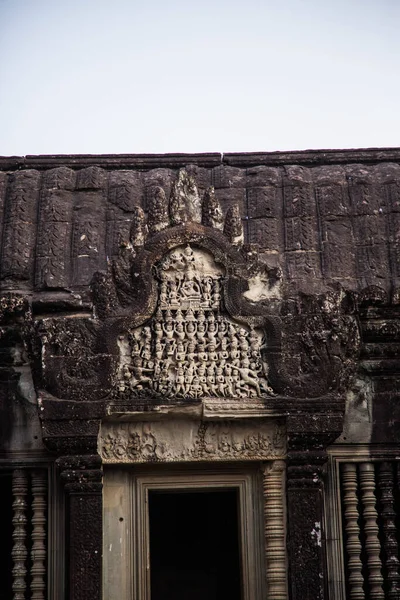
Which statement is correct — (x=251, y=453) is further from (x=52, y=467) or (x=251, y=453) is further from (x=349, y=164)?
(x=349, y=164)

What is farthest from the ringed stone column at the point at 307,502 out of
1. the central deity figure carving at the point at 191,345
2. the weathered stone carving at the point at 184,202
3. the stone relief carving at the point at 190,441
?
the weathered stone carving at the point at 184,202

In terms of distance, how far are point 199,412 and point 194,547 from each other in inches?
232

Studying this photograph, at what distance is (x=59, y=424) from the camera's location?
34.6 feet

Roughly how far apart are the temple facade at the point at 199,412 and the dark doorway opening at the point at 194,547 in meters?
4.85

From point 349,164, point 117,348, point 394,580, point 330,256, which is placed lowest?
point 394,580

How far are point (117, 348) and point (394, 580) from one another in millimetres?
3363

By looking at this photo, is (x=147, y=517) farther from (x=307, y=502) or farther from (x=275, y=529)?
(x=307, y=502)

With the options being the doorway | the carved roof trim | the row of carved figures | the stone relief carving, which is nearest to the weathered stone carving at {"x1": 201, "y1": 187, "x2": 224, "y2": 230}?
the row of carved figures

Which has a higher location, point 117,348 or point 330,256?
point 330,256

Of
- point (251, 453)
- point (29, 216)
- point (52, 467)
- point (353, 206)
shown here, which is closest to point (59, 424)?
point (52, 467)

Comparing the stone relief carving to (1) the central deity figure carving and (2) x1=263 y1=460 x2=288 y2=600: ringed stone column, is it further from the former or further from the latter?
(1) the central deity figure carving

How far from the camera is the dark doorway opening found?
1588cm

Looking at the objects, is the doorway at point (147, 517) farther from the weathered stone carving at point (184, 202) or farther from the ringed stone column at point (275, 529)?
the weathered stone carving at point (184, 202)

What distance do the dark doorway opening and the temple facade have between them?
485cm
